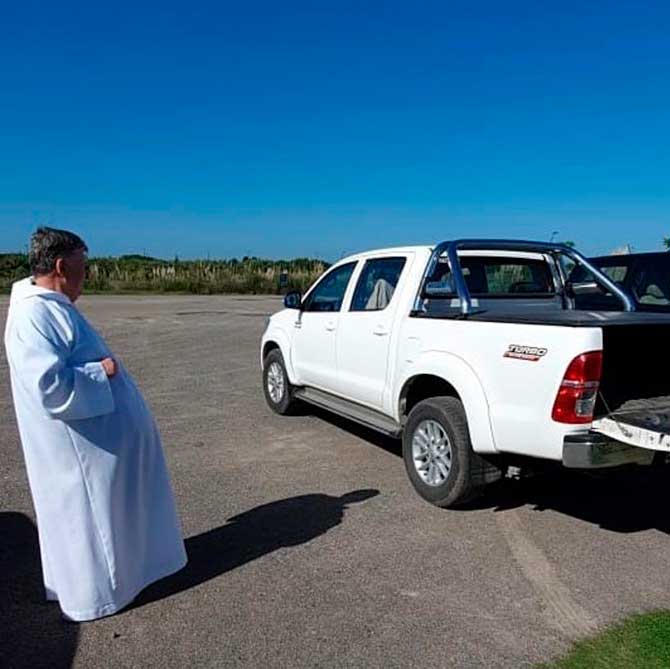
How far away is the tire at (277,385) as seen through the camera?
25.1 feet

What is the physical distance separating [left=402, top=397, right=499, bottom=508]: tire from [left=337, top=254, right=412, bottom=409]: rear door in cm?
72

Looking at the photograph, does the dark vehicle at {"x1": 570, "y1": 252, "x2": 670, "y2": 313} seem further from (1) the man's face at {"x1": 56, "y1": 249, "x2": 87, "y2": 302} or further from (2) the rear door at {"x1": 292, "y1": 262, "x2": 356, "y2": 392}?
(1) the man's face at {"x1": 56, "y1": 249, "x2": 87, "y2": 302}

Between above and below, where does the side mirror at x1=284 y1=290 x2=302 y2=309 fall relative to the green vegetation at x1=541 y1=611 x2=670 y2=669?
above

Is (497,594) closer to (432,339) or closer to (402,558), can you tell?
(402,558)

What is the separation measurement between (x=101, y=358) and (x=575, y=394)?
260cm

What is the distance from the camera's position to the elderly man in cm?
303

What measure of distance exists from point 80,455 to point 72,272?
89 cm

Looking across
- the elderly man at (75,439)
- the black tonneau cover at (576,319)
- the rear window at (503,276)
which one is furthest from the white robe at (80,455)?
the rear window at (503,276)

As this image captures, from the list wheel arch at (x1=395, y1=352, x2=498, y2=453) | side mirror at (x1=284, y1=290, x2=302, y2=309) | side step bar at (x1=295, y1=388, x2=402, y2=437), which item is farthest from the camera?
side mirror at (x1=284, y1=290, x2=302, y2=309)

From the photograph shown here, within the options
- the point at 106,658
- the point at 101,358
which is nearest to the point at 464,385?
the point at 101,358

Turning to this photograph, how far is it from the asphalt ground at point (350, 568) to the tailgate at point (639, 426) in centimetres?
77

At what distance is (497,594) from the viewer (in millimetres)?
3646

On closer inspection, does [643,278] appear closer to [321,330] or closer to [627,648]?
[321,330]

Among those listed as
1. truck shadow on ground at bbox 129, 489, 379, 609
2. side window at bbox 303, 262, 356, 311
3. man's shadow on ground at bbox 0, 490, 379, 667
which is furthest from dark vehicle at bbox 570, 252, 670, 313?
man's shadow on ground at bbox 0, 490, 379, 667
